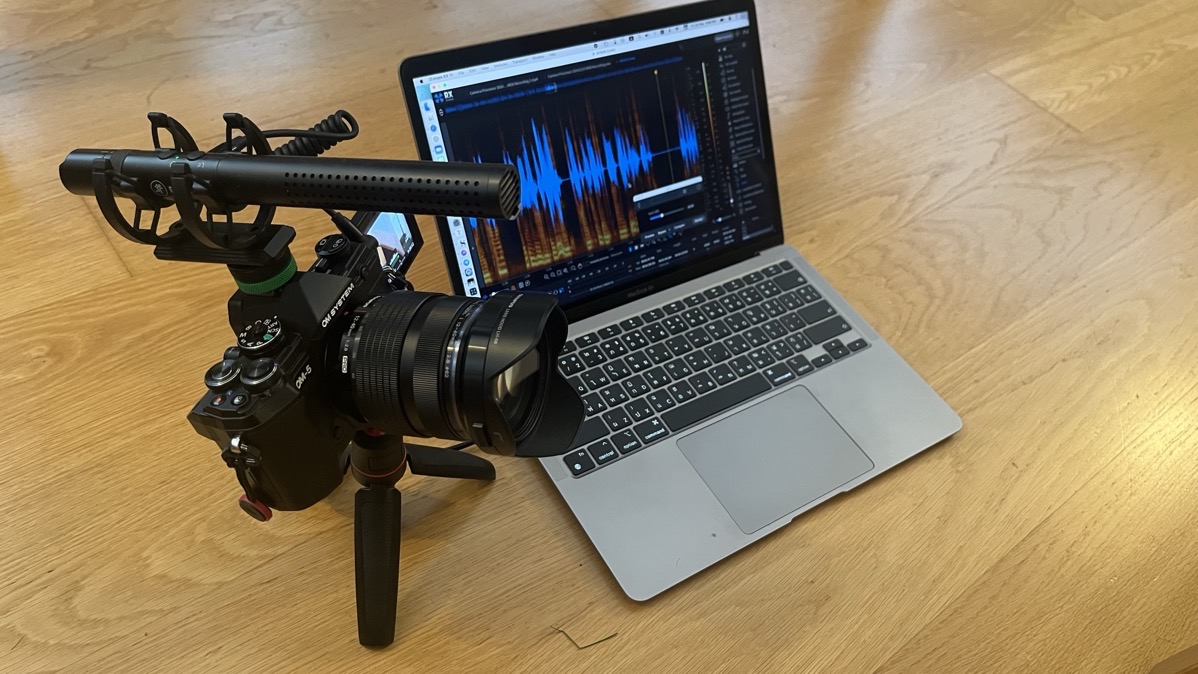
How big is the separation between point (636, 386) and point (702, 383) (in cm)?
6

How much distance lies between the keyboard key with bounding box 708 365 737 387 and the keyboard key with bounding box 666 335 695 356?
0.09 ft

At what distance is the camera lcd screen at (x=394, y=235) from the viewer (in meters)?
0.59

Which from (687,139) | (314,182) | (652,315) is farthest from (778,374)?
(314,182)

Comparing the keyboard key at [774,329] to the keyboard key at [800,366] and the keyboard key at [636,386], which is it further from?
the keyboard key at [636,386]

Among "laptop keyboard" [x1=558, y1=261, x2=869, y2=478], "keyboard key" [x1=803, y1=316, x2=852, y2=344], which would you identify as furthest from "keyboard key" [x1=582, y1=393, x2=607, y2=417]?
"keyboard key" [x1=803, y1=316, x2=852, y2=344]

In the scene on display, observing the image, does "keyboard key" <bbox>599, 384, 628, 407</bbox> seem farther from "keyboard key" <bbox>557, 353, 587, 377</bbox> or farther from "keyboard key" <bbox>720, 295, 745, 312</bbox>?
"keyboard key" <bbox>720, 295, 745, 312</bbox>

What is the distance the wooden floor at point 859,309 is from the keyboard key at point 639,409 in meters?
0.10

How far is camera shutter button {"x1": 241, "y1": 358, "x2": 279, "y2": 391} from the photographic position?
1.46 ft

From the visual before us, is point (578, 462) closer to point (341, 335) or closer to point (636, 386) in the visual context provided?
point (636, 386)

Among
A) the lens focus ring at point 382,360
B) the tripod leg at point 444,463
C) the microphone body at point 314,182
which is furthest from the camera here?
the tripod leg at point 444,463

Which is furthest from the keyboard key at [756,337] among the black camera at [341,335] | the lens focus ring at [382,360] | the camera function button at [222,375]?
the camera function button at [222,375]

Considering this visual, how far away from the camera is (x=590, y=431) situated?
0.65m

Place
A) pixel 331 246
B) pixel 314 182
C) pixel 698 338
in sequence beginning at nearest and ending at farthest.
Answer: pixel 314 182 → pixel 331 246 → pixel 698 338

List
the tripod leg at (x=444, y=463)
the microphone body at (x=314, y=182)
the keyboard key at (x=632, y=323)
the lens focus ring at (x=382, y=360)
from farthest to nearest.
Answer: the keyboard key at (x=632, y=323) → the tripod leg at (x=444, y=463) → the lens focus ring at (x=382, y=360) → the microphone body at (x=314, y=182)
